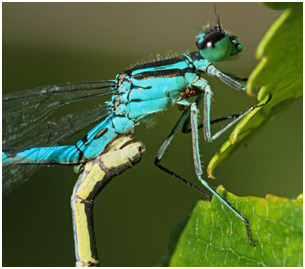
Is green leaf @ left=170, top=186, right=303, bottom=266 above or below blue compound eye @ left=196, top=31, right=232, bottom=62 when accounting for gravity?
below

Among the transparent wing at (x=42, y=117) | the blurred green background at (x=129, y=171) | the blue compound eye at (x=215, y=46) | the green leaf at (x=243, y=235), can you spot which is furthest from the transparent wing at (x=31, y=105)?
the blurred green background at (x=129, y=171)

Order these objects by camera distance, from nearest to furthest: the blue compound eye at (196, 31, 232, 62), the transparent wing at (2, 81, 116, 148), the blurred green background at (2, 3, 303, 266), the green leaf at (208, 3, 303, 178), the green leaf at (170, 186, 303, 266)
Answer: the green leaf at (208, 3, 303, 178) < the green leaf at (170, 186, 303, 266) < the blue compound eye at (196, 31, 232, 62) < the transparent wing at (2, 81, 116, 148) < the blurred green background at (2, 3, 303, 266)

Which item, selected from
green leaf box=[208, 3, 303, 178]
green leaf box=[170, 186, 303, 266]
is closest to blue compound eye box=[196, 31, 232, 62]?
green leaf box=[208, 3, 303, 178]

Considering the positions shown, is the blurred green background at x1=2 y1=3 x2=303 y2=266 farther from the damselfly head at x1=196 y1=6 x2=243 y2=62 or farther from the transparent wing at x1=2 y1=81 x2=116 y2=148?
the damselfly head at x1=196 y1=6 x2=243 y2=62

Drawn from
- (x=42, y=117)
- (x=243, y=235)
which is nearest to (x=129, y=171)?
(x=42, y=117)

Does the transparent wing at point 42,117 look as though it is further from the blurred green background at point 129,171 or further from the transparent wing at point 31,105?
the blurred green background at point 129,171
